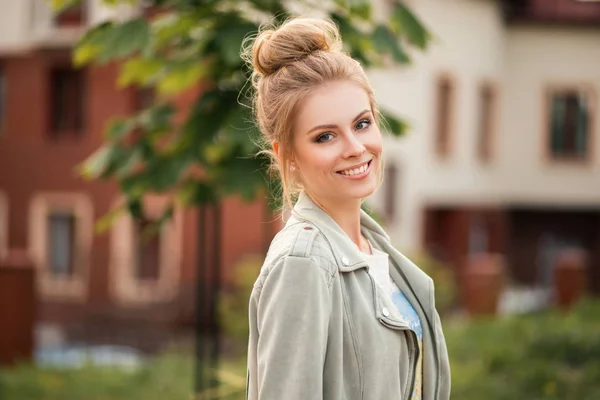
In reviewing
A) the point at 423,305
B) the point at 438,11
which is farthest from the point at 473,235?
the point at 423,305

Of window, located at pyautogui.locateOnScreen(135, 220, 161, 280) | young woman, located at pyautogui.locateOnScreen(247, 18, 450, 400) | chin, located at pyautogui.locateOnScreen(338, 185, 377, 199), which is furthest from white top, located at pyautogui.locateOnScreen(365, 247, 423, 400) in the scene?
window, located at pyautogui.locateOnScreen(135, 220, 161, 280)

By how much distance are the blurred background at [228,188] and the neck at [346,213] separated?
0.73m

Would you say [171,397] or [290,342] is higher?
[290,342]

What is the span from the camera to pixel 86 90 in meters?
20.9

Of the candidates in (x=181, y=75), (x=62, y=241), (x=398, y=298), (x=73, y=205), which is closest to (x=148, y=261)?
(x=73, y=205)

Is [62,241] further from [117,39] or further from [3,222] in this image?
[117,39]

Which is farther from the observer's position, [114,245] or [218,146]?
[114,245]

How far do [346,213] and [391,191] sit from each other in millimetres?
18411

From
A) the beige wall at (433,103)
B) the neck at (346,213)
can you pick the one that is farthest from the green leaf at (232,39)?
the beige wall at (433,103)

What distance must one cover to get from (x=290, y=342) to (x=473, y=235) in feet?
75.4

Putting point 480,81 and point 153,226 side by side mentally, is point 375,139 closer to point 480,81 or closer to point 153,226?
point 153,226

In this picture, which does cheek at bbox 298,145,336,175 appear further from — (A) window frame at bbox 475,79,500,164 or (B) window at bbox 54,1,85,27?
(A) window frame at bbox 475,79,500,164

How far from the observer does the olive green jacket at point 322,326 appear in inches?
93.7

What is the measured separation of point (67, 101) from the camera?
2142 centimetres
